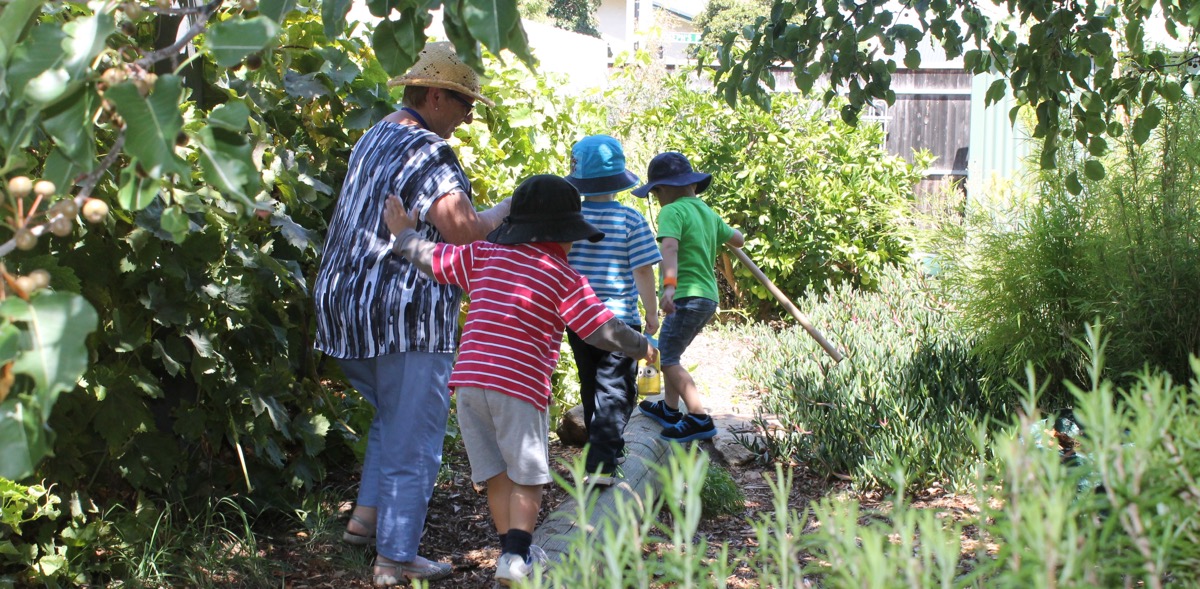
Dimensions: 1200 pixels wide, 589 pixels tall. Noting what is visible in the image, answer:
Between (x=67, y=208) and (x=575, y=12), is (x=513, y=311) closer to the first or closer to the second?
(x=67, y=208)

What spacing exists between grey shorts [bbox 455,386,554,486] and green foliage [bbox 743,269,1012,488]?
128cm

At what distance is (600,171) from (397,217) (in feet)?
4.49

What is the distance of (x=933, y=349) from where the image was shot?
17.1 feet

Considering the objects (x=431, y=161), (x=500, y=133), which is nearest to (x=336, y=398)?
(x=431, y=161)

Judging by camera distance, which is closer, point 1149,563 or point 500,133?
point 1149,563

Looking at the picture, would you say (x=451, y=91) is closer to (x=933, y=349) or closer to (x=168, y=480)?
(x=168, y=480)

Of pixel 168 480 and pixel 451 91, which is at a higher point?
pixel 451 91

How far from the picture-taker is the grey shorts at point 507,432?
305 centimetres

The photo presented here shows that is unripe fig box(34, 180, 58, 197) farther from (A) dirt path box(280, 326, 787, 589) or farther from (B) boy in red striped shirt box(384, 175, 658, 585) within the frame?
(B) boy in red striped shirt box(384, 175, 658, 585)

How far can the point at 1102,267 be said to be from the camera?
456 centimetres

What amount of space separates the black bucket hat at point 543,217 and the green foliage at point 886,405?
138 centimetres

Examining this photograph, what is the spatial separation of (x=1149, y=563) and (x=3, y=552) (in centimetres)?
261

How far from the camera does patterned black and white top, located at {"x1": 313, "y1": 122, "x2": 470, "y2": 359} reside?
3.11 metres

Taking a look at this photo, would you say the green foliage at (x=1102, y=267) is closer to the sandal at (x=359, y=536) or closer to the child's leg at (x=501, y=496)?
the child's leg at (x=501, y=496)
